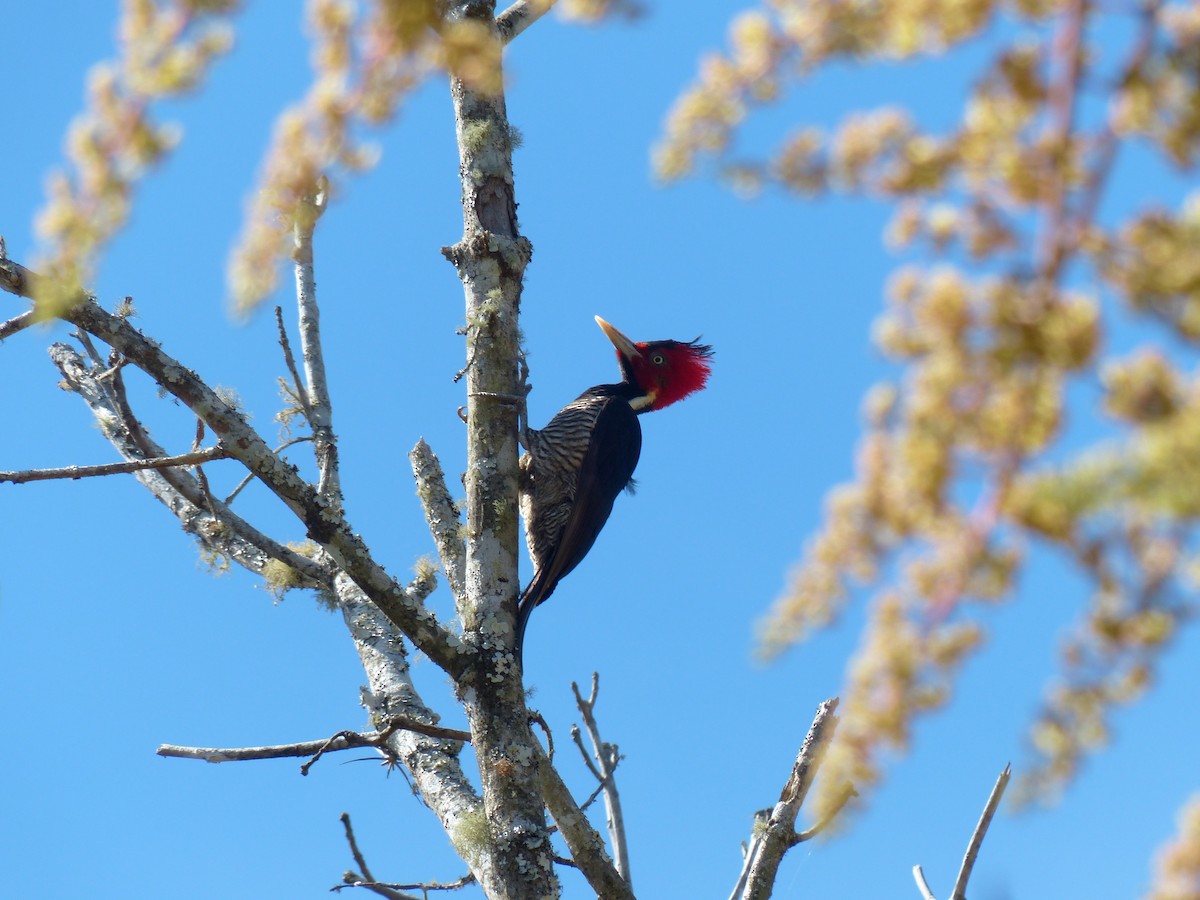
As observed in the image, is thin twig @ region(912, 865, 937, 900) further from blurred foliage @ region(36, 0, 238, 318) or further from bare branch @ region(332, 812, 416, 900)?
blurred foliage @ region(36, 0, 238, 318)

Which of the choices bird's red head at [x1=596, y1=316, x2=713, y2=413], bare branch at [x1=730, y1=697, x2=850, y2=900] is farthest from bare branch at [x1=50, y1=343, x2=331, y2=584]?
bird's red head at [x1=596, y1=316, x2=713, y2=413]

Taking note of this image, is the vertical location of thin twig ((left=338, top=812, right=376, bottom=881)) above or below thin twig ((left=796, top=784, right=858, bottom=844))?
above

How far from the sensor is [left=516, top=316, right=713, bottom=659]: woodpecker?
507 centimetres

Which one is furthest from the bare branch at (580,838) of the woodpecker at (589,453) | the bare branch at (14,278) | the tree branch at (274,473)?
the bare branch at (14,278)

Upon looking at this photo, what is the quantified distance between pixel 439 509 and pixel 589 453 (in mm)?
1060

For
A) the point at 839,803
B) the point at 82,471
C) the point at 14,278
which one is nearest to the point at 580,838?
the point at 82,471

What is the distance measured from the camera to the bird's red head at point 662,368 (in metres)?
6.57

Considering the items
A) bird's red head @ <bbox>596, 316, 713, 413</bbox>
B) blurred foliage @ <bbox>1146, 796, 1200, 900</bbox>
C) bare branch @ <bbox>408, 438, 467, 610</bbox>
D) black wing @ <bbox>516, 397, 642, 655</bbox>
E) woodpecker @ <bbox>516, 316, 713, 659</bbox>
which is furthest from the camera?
bird's red head @ <bbox>596, 316, 713, 413</bbox>

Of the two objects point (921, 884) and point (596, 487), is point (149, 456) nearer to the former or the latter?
point (596, 487)

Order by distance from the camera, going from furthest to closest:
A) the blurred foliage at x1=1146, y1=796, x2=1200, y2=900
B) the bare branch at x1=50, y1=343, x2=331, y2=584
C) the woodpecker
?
the woodpecker
the bare branch at x1=50, y1=343, x2=331, y2=584
the blurred foliage at x1=1146, y1=796, x2=1200, y2=900

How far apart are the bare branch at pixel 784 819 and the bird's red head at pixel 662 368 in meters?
2.99

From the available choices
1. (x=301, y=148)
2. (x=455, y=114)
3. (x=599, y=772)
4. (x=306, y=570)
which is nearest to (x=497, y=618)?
(x=306, y=570)

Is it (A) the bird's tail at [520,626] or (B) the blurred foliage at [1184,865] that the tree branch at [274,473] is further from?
(B) the blurred foliage at [1184,865]

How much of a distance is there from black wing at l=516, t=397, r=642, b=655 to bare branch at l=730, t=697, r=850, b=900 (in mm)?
1021
